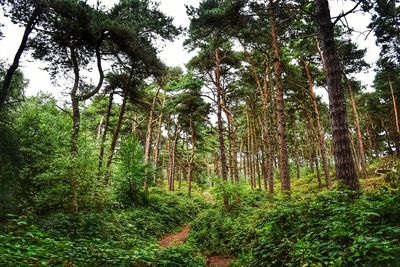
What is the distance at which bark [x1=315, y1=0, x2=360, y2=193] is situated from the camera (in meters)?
6.31

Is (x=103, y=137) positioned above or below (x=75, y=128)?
above

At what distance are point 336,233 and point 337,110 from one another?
3.50m

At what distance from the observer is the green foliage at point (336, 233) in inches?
137

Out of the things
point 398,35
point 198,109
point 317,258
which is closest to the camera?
point 317,258

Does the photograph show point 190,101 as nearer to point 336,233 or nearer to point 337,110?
point 337,110

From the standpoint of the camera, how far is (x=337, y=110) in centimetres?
655

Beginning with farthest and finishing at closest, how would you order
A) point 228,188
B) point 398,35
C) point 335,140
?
point 398,35
point 228,188
point 335,140

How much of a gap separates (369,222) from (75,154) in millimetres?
9892

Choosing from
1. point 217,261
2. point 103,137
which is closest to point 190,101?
point 103,137

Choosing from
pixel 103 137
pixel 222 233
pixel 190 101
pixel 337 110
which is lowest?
pixel 222 233

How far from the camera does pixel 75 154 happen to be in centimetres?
1034

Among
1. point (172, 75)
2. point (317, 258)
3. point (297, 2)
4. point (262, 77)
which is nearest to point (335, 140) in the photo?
point (317, 258)

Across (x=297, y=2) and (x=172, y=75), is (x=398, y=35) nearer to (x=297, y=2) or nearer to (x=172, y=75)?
(x=297, y=2)

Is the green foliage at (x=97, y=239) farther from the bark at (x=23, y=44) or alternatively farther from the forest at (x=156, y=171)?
the bark at (x=23, y=44)
